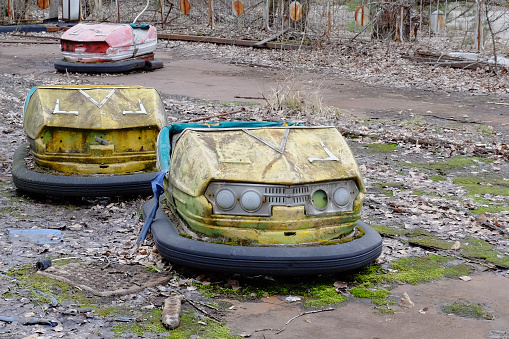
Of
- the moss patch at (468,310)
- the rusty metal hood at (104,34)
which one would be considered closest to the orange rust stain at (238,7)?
the rusty metal hood at (104,34)

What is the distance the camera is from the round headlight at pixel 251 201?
152 inches

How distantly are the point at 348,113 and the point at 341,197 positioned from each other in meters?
6.03

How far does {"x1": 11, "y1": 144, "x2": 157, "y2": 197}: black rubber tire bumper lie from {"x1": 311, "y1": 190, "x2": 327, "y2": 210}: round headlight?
6.72ft

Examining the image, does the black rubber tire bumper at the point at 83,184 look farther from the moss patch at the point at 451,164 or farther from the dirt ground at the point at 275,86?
the dirt ground at the point at 275,86

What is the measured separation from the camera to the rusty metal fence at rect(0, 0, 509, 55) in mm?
17797

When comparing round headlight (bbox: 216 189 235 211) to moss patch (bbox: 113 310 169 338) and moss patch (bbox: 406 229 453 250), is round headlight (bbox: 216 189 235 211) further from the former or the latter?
moss patch (bbox: 406 229 453 250)

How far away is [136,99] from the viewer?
19.3 feet

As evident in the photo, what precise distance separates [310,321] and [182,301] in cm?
73

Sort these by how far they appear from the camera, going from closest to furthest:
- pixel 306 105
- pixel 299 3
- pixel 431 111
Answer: pixel 306 105 < pixel 431 111 < pixel 299 3

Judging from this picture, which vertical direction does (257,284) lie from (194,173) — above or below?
Answer: below

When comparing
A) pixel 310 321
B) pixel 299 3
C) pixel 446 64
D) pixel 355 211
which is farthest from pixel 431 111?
pixel 299 3

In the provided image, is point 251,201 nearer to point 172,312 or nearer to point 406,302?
point 172,312

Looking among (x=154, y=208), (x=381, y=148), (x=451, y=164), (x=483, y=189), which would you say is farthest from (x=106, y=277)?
(x=381, y=148)

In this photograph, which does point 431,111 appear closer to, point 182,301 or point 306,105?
point 306,105
